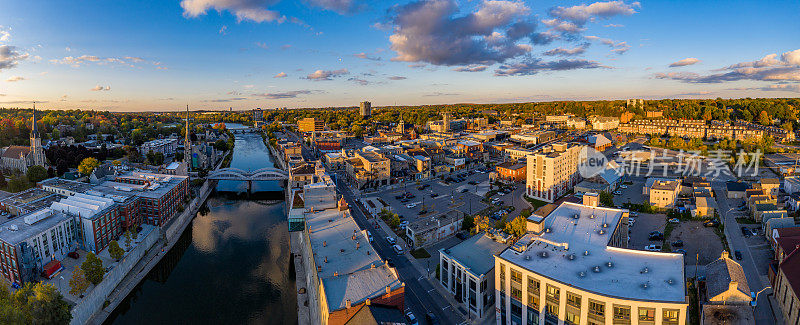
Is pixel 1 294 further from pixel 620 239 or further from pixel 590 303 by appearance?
pixel 620 239

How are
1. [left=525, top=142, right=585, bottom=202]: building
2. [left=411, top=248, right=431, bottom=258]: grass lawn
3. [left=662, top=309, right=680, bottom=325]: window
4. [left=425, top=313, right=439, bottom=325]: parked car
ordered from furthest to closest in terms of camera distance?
[left=525, top=142, right=585, bottom=202]: building, [left=411, top=248, right=431, bottom=258]: grass lawn, [left=425, top=313, right=439, bottom=325]: parked car, [left=662, top=309, right=680, bottom=325]: window

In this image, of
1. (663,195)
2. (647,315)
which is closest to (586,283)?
(647,315)

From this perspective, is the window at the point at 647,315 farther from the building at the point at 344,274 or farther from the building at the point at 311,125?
the building at the point at 311,125

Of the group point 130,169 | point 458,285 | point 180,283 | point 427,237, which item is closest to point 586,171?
point 427,237

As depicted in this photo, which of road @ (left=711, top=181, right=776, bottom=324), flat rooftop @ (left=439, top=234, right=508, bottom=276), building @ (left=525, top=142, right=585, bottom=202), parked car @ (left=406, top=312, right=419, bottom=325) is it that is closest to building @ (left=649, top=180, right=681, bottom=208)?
road @ (left=711, top=181, right=776, bottom=324)

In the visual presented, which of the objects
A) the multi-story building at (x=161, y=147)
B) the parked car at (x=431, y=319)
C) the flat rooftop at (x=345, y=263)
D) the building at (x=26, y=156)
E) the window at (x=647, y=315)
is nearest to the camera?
the window at (x=647, y=315)

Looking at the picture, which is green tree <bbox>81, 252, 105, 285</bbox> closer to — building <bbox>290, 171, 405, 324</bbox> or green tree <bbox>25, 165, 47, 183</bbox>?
building <bbox>290, 171, 405, 324</bbox>

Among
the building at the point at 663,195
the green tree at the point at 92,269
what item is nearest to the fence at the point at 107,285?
the green tree at the point at 92,269
